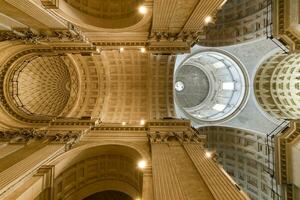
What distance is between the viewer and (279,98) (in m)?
23.4

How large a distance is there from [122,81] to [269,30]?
40.9 feet

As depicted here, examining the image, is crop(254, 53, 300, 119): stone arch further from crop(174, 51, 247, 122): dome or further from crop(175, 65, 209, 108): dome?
crop(175, 65, 209, 108): dome

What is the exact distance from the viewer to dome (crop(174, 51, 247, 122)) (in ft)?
84.0

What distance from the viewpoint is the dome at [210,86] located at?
25609mm

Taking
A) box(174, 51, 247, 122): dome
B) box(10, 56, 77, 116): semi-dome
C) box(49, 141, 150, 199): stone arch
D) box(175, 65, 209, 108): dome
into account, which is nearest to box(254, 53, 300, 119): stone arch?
box(174, 51, 247, 122): dome

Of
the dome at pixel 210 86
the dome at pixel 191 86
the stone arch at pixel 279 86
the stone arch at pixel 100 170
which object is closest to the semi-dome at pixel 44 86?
the stone arch at pixel 100 170

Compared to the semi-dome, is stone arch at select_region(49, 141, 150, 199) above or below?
below

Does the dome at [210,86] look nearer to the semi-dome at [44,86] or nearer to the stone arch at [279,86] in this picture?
the stone arch at [279,86]

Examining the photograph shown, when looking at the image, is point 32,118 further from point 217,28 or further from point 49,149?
point 217,28

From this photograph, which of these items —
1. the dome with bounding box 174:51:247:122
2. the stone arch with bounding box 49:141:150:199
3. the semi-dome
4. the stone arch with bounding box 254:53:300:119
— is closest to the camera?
the stone arch with bounding box 49:141:150:199

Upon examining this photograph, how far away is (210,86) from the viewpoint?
95.4ft

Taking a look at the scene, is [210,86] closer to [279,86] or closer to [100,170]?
[279,86]

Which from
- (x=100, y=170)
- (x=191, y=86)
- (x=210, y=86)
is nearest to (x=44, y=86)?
(x=100, y=170)

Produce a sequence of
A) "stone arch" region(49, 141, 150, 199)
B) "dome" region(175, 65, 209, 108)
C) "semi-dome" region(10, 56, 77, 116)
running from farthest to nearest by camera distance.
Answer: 1. "dome" region(175, 65, 209, 108)
2. "semi-dome" region(10, 56, 77, 116)
3. "stone arch" region(49, 141, 150, 199)
